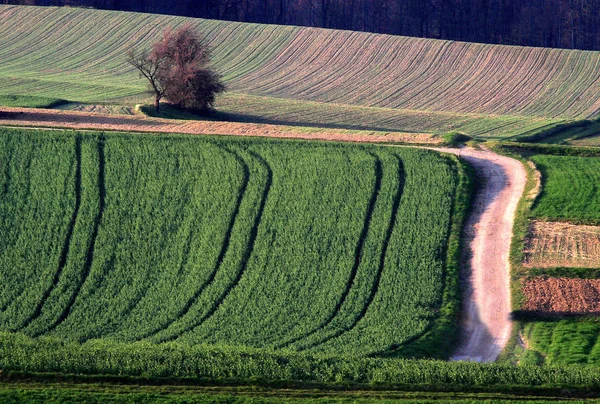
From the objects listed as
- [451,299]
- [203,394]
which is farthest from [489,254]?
[203,394]

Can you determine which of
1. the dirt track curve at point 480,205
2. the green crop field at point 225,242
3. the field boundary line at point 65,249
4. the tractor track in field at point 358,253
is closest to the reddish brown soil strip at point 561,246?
the dirt track curve at point 480,205

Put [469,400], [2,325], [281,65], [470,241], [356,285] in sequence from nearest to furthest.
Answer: [469,400] → [2,325] → [356,285] → [470,241] → [281,65]

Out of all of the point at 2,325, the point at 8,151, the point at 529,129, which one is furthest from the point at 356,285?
the point at 529,129

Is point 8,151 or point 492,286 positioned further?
point 8,151

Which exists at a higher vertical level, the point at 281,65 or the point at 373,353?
the point at 281,65

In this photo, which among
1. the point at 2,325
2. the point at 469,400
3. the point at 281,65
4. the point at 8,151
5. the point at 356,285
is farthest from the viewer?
the point at 281,65

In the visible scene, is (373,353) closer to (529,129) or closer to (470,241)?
(470,241)
